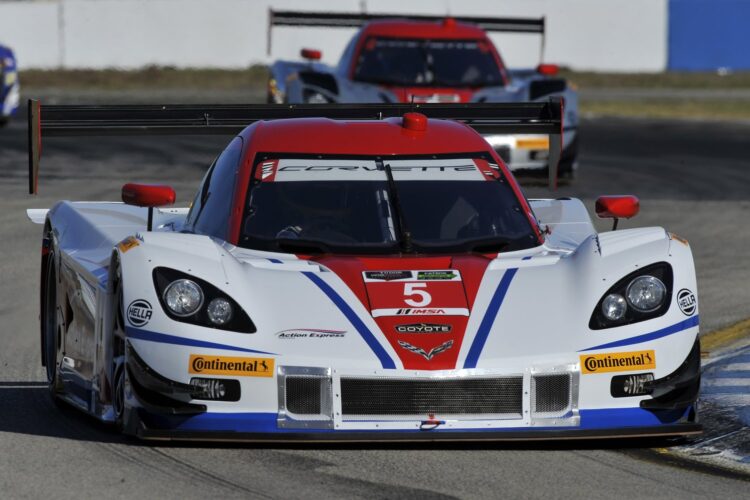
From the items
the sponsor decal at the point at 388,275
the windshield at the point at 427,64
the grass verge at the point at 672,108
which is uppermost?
the windshield at the point at 427,64

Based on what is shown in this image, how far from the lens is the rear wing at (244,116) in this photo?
8578mm

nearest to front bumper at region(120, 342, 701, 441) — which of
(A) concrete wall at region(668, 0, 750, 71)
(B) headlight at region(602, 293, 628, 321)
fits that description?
(B) headlight at region(602, 293, 628, 321)

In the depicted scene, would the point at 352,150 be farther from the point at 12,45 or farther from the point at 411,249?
the point at 12,45

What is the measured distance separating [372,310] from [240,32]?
107 ft

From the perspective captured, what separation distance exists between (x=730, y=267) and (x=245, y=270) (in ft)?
19.1

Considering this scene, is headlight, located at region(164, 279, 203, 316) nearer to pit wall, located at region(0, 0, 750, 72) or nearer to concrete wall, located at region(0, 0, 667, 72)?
concrete wall, located at region(0, 0, 667, 72)

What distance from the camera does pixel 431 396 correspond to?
20.1ft

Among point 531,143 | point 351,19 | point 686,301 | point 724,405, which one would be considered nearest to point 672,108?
point 351,19

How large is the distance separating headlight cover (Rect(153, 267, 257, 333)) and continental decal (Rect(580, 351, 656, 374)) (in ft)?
3.98

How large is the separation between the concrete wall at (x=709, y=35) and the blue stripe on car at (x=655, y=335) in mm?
35441

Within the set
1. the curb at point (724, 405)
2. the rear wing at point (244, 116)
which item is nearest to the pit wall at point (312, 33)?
the rear wing at point (244, 116)

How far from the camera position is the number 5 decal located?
6472 mm

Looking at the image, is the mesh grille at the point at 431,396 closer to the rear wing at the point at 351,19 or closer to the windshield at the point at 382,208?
the windshield at the point at 382,208

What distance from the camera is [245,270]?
262 inches
